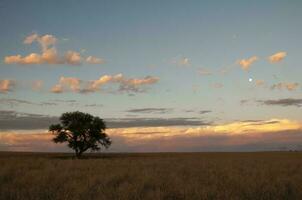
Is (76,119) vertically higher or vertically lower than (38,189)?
higher

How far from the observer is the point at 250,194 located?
43.0 ft

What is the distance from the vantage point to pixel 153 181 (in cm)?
1691

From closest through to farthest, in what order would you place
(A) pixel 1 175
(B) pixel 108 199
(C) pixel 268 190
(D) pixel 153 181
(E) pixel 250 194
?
(B) pixel 108 199
(E) pixel 250 194
(C) pixel 268 190
(D) pixel 153 181
(A) pixel 1 175

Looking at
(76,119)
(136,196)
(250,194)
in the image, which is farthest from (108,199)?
(76,119)

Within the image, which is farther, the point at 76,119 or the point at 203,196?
the point at 76,119

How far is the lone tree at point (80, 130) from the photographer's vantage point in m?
72.2

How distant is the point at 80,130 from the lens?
72.2 metres

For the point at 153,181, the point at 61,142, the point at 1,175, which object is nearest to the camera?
the point at 153,181

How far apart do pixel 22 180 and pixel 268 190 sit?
10.1 m

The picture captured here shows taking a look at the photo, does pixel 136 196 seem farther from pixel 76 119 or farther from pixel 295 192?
pixel 76 119

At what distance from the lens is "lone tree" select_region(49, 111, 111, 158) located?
7219cm

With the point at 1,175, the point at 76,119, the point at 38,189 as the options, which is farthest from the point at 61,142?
the point at 38,189

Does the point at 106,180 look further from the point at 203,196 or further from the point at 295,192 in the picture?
the point at 295,192

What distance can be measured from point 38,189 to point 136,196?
3979mm
